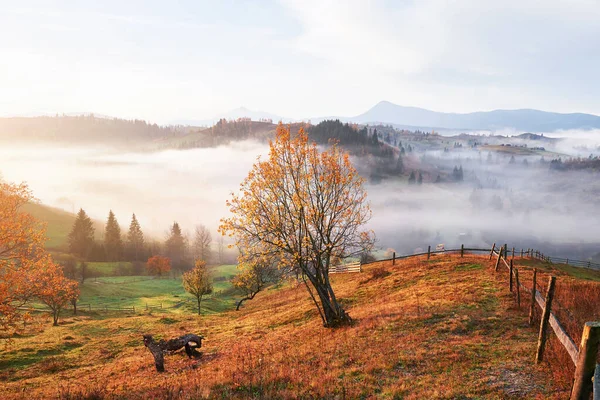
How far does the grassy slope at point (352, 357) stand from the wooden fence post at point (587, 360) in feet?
8.79

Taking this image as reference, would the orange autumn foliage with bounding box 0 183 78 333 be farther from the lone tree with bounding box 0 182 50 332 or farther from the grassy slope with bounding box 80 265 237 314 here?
the grassy slope with bounding box 80 265 237 314

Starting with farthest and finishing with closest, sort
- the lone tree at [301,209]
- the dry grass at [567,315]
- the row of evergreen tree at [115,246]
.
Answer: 1. the row of evergreen tree at [115,246]
2. the lone tree at [301,209]
3. the dry grass at [567,315]

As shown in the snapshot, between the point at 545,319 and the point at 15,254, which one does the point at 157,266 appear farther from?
the point at 545,319

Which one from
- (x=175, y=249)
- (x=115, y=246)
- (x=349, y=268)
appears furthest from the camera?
(x=175, y=249)

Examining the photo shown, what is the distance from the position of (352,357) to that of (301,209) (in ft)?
34.3

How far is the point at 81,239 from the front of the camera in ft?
449

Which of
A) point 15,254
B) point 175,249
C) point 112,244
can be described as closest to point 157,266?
point 175,249

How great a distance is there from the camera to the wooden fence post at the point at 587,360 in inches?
278

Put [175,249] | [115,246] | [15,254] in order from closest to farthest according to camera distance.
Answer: [15,254]
[115,246]
[175,249]

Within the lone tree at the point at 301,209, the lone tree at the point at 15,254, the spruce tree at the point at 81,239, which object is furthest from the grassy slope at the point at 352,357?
the spruce tree at the point at 81,239

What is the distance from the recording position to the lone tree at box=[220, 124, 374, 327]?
73.7 feet

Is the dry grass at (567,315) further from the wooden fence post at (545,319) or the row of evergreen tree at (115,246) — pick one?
the row of evergreen tree at (115,246)

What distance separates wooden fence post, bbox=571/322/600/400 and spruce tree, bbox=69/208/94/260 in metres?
162

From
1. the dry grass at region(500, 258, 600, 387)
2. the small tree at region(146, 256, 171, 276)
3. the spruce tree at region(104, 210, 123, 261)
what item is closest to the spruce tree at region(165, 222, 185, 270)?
the small tree at region(146, 256, 171, 276)
